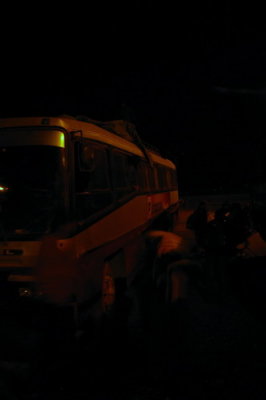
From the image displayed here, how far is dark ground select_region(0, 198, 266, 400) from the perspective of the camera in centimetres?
372

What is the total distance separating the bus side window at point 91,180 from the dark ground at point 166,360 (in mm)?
1577

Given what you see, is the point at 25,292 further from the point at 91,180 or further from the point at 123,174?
the point at 123,174

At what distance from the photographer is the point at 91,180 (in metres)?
5.23

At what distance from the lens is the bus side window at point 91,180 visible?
4734 mm

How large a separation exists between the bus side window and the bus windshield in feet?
0.71

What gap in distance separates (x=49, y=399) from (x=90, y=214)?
7.02 ft

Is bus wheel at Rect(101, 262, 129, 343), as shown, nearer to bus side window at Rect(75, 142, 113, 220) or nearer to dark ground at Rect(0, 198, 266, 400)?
dark ground at Rect(0, 198, 266, 400)

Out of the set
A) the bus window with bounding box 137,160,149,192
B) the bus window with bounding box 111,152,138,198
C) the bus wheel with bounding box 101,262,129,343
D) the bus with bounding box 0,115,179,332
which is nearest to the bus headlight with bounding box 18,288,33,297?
the bus with bounding box 0,115,179,332

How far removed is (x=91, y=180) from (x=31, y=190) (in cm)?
85

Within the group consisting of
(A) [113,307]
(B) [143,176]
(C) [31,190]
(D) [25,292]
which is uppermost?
(B) [143,176]

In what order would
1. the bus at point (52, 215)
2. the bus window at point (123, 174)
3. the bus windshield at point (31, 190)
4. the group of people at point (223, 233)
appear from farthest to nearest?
the group of people at point (223, 233) < the bus window at point (123, 174) < the bus windshield at point (31, 190) < the bus at point (52, 215)

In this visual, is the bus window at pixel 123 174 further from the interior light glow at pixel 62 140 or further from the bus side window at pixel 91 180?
the interior light glow at pixel 62 140

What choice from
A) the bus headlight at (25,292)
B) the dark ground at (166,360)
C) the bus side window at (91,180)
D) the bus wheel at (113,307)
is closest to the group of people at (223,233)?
the dark ground at (166,360)

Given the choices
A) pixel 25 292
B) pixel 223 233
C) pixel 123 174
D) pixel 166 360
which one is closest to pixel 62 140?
pixel 25 292
